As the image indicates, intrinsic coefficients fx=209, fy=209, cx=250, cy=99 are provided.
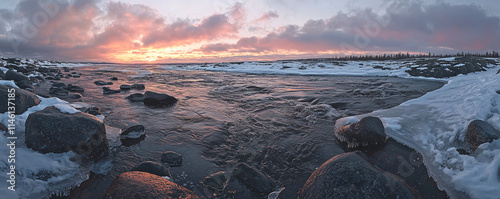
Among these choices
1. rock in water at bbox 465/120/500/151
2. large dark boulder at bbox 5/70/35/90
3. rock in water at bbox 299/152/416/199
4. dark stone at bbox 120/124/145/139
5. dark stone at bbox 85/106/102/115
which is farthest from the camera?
large dark boulder at bbox 5/70/35/90

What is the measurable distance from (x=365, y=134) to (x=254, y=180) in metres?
2.04

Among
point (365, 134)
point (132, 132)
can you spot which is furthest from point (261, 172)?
point (132, 132)

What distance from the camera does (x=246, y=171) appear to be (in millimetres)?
2510

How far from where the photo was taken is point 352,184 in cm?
204

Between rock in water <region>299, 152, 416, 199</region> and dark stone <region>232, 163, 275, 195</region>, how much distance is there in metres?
0.39

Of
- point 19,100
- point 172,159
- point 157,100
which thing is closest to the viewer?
point 172,159

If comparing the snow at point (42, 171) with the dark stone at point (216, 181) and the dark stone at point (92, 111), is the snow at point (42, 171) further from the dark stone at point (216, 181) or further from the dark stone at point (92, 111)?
the dark stone at point (92, 111)

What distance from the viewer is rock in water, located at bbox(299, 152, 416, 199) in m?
2.00

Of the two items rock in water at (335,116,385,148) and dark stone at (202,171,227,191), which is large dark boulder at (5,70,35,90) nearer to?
dark stone at (202,171,227,191)

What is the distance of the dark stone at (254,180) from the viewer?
2383mm

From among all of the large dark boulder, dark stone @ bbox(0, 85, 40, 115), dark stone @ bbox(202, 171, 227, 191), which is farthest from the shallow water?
the large dark boulder

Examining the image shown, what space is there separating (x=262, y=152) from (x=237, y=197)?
108 centimetres

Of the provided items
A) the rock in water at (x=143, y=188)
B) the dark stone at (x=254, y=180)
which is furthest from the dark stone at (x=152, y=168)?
the dark stone at (x=254, y=180)

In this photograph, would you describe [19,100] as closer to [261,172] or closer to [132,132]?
[132,132]
